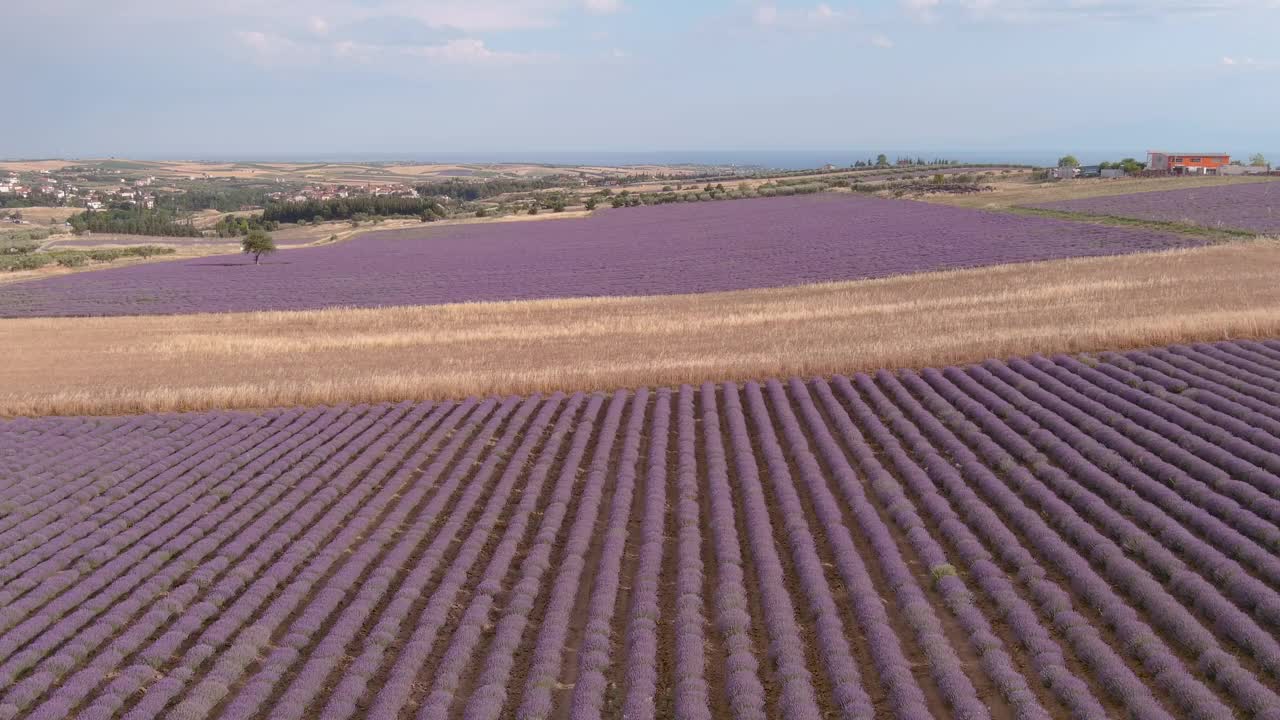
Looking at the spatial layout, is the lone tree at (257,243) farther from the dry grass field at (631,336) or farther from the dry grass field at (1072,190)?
the dry grass field at (1072,190)

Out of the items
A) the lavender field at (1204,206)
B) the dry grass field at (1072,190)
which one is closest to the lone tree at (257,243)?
the dry grass field at (1072,190)

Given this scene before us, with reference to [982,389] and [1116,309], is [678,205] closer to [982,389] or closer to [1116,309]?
[1116,309]

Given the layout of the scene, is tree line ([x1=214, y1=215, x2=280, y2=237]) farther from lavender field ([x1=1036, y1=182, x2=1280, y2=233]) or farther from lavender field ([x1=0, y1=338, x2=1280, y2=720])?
lavender field ([x1=0, y1=338, x2=1280, y2=720])

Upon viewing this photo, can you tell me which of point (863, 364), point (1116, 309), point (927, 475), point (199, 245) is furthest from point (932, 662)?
point (199, 245)

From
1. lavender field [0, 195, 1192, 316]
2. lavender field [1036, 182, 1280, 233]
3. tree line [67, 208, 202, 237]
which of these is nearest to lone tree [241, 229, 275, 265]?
lavender field [0, 195, 1192, 316]

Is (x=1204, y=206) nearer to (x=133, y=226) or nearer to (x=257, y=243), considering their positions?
(x=257, y=243)

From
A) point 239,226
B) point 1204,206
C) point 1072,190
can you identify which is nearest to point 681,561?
point 1204,206
